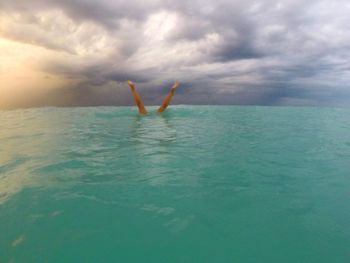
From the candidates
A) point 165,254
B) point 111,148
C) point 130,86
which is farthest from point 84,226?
point 130,86

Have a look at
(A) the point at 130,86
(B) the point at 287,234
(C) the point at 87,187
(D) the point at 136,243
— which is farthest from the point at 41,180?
(A) the point at 130,86

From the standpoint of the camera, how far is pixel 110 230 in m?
3.58

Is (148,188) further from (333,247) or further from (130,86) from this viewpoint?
(130,86)

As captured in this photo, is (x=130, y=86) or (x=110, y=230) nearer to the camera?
(x=110, y=230)

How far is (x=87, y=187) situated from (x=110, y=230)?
186 cm

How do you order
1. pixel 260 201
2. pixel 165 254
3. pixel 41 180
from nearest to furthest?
pixel 165 254
pixel 260 201
pixel 41 180

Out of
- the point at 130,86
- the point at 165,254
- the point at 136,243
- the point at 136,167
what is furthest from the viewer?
the point at 130,86

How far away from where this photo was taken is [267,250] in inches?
124

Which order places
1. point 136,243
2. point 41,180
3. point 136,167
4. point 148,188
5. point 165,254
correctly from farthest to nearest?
point 136,167, point 41,180, point 148,188, point 136,243, point 165,254

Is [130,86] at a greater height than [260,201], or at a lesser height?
greater

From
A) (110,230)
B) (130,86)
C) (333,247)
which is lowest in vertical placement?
(333,247)

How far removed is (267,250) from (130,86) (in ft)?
64.6

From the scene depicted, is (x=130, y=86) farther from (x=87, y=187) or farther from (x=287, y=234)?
(x=287, y=234)

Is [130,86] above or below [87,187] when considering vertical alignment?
above
